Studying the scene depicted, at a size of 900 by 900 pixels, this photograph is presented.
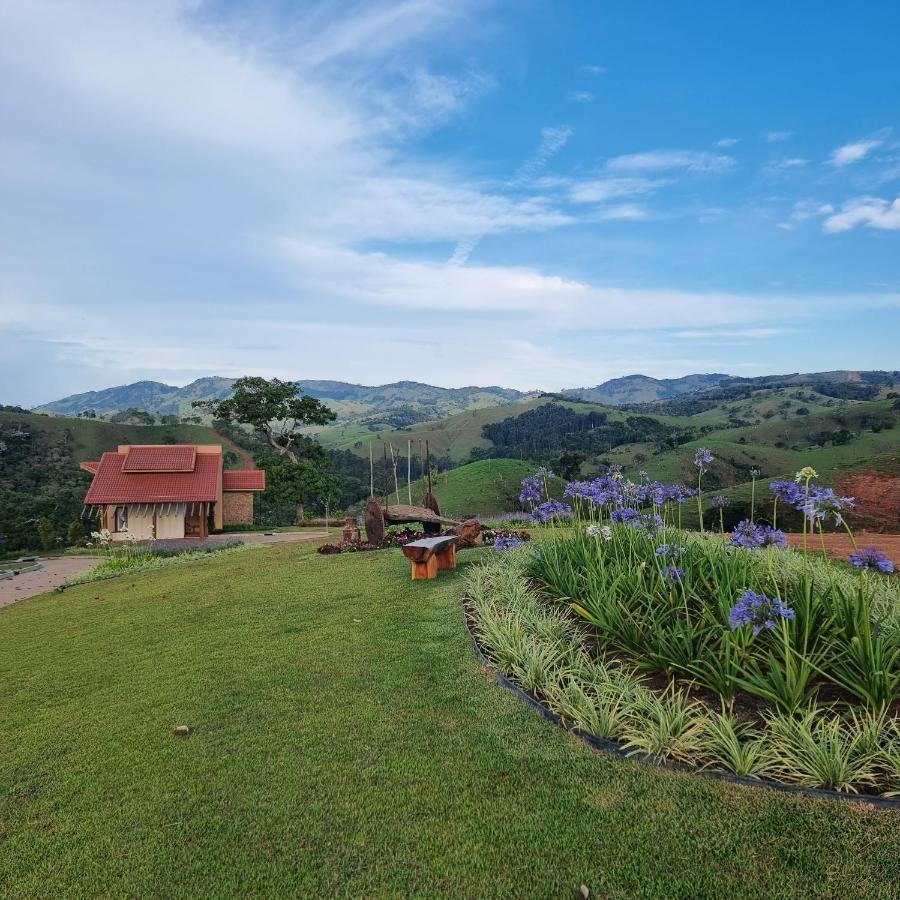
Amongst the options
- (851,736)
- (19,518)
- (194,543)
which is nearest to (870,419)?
(194,543)

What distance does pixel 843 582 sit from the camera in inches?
241

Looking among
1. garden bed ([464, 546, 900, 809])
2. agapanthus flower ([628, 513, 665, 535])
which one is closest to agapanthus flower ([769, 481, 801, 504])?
garden bed ([464, 546, 900, 809])

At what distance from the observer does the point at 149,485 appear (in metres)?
23.6

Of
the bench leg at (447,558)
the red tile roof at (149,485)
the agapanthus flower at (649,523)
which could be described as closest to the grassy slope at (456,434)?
the red tile roof at (149,485)

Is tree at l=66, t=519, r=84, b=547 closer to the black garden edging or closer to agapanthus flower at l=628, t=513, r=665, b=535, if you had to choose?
agapanthus flower at l=628, t=513, r=665, b=535

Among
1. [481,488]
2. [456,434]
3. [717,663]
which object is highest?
[456,434]

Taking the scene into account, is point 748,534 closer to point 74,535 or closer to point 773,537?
point 773,537

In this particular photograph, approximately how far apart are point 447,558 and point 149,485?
18248mm

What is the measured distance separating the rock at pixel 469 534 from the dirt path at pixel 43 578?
9.51 meters

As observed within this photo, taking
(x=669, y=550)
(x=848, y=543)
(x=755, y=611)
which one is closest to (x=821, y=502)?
(x=755, y=611)

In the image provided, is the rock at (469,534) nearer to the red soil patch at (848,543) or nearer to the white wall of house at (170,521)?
the red soil patch at (848,543)

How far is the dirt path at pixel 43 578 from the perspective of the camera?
43.8ft

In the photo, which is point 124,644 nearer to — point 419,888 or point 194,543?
point 419,888

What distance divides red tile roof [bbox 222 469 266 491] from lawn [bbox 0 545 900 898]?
68.7ft
